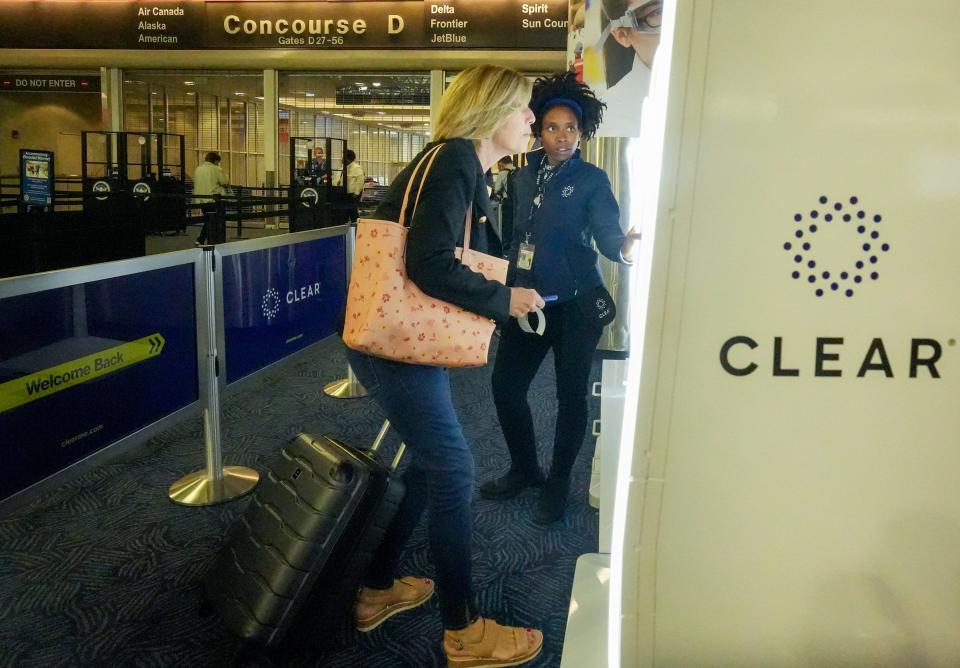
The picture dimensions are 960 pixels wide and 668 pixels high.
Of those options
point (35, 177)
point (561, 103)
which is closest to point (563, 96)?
point (561, 103)

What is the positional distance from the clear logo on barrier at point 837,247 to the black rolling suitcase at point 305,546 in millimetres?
1469

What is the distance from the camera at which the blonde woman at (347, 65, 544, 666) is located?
1.86 meters

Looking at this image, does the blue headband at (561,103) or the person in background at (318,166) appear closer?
the blue headband at (561,103)

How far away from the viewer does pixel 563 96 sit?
295 centimetres

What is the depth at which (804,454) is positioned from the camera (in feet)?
3.08

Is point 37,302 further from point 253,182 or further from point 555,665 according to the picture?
point 253,182

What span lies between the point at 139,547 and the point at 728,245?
2598 mm

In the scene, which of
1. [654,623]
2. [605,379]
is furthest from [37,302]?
[654,623]

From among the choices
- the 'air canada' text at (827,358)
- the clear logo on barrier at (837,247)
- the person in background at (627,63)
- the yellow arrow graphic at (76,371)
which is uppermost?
the person in background at (627,63)

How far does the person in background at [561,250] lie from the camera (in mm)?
2898

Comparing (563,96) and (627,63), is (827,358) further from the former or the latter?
(627,63)

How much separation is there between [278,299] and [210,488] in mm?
1116

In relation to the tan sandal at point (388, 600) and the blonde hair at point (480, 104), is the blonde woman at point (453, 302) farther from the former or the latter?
the tan sandal at point (388, 600)

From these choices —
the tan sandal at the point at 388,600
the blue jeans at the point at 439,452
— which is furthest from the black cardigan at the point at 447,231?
the tan sandal at the point at 388,600
